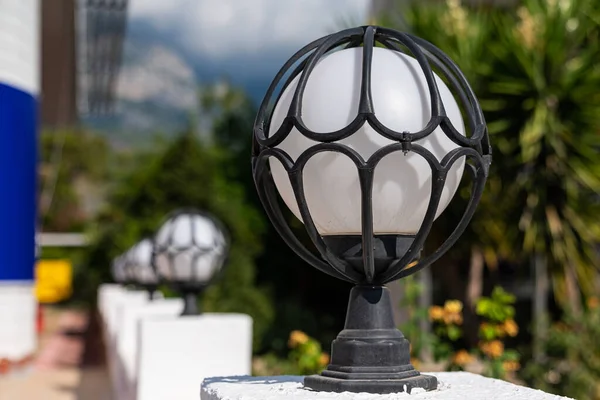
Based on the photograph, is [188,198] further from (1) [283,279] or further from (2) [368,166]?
(2) [368,166]

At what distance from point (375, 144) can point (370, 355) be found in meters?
0.58

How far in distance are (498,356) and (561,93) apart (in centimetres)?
350

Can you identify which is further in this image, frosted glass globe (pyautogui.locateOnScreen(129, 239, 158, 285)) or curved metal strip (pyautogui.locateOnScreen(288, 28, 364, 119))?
frosted glass globe (pyautogui.locateOnScreen(129, 239, 158, 285))

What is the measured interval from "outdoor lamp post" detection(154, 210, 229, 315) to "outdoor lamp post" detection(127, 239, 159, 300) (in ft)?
15.7

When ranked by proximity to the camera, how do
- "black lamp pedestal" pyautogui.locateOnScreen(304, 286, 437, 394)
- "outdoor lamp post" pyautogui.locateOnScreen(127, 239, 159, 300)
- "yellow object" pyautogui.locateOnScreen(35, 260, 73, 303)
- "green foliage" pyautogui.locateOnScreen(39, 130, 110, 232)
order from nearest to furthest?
"black lamp pedestal" pyautogui.locateOnScreen(304, 286, 437, 394), "outdoor lamp post" pyautogui.locateOnScreen(127, 239, 159, 300), "yellow object" pyautogui.locateOnScreen(35, 260, 73, 303), "green foliage" pyautogui.locateOnScreen(39, 130, 110, 232)

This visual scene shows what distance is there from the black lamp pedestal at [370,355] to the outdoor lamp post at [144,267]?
8565 millimetres

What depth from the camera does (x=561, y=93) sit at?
28.4ft

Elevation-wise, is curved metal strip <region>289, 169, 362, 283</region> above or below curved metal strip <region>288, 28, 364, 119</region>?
below

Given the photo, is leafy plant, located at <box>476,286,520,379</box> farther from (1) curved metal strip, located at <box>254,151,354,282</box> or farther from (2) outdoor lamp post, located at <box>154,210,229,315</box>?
(1) curved metal strip, located at <box>254,151,354,282</box>

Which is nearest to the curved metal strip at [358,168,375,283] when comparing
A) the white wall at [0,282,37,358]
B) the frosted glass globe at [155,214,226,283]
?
the frosted glass globe at [155,214,226,283]

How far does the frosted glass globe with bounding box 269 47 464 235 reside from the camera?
8.02ft

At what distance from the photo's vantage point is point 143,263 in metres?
11.9

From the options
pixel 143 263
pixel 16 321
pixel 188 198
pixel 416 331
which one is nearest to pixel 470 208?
pixel 416 331

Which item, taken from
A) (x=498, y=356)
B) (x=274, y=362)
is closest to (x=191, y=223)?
(x=498, y=356)
